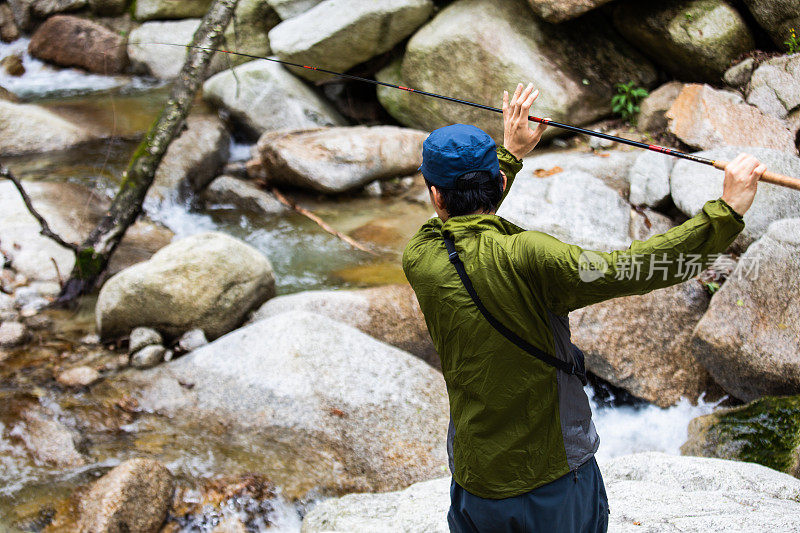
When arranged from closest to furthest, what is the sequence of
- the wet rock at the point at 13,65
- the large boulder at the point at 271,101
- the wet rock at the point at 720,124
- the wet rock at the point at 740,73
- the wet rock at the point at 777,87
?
the wet rock at the point at 720,124, the wet rock at the point at 777,87, the wet rock at the point at 740,73, the large boulder at the point at 271,101, the wet rock at the point at 13,65

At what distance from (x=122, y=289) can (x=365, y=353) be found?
2297 mm

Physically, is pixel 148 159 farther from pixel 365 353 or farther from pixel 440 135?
pixel 440 135

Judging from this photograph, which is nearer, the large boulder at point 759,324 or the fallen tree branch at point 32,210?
the large boulder at point 759,324

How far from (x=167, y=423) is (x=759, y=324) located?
4412 mm

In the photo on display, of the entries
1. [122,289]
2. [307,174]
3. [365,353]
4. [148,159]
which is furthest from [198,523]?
[307,174]

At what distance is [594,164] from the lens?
25.1 feet

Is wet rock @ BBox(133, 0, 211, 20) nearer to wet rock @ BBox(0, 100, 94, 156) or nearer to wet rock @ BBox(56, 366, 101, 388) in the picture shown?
wet rock @ BBox(0, 100, 94, 156)

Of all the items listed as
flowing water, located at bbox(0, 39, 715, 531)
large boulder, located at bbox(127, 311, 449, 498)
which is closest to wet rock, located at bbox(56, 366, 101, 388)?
flowing water, located at bbox(0, 39, 715, 531)

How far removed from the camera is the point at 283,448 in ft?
14.4

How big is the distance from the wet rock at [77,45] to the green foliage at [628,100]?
9713mm

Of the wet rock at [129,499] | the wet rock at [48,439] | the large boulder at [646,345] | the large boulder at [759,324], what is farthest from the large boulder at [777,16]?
the wet rock at [48,439]

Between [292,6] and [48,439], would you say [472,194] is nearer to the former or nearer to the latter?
[48,439]

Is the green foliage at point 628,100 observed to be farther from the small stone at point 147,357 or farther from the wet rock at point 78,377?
the wet rock at point 78,377

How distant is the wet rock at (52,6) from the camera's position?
1356cm
